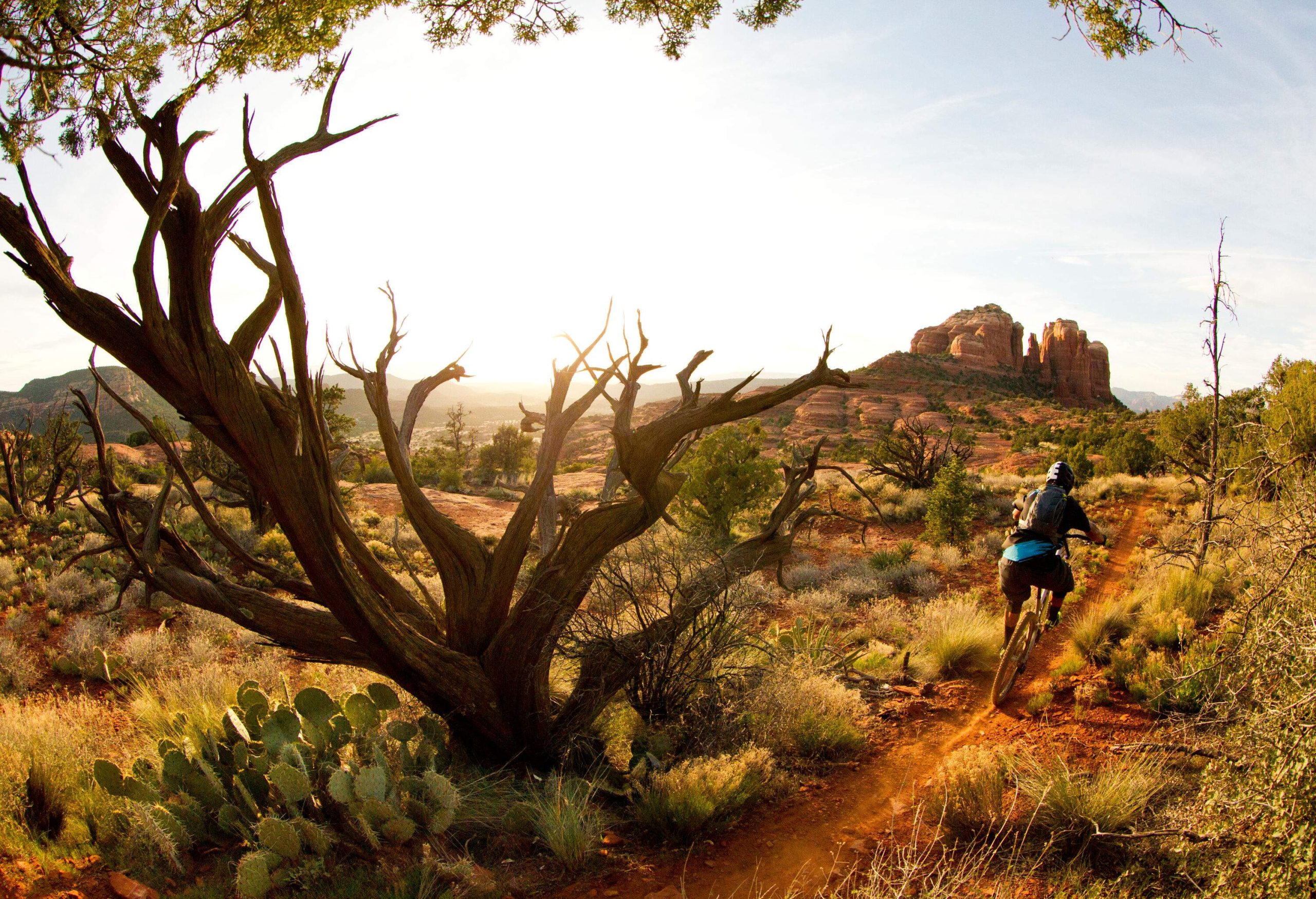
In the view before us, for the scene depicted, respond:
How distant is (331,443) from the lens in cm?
457

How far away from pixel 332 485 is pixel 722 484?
1167 cm

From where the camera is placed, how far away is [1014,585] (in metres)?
6.53

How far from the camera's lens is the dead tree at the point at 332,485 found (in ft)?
12.1

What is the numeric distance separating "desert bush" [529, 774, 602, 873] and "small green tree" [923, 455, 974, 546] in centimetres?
1156

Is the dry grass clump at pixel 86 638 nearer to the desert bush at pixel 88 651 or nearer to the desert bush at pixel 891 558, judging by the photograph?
the desert bush at pixel 88 651

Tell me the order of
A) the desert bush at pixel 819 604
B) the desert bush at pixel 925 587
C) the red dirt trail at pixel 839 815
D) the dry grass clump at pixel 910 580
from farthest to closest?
the dry grass clump at pixel 910 580, the desert bush at pixel 925 587, the desert bush at pixel 819 604, the red dirt trail at pixel 839 815

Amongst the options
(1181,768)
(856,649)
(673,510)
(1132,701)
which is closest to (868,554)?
(673,510)

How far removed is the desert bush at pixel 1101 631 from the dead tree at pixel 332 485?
3.95 metres

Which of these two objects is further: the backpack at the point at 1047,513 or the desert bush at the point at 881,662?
the desert bush at the point at 881,662

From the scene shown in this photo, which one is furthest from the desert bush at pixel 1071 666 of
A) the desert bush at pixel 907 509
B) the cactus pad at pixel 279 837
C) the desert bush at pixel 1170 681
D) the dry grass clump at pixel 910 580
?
the desert bush at pixel 907 509

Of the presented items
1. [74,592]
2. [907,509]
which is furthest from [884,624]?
[74,592]

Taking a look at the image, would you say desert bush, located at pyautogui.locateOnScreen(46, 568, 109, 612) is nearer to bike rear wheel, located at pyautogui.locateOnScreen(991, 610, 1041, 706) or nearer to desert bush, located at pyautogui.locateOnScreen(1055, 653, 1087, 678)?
bike rear wheel, located at pyautogui.locateOnScreen(991, 610, 1041, 706)

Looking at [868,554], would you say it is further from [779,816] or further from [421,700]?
[421,700]

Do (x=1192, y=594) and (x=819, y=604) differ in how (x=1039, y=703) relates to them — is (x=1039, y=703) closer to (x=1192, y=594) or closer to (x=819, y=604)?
(x=1192, y=594)
